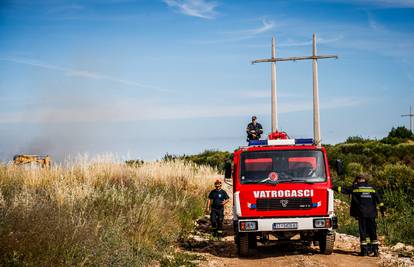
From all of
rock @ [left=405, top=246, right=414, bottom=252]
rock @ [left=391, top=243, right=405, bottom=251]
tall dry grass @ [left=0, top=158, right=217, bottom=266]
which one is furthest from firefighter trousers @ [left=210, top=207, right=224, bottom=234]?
rock @ [left=405, top=246, right=414, bottom=252]

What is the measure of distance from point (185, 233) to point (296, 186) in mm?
4083

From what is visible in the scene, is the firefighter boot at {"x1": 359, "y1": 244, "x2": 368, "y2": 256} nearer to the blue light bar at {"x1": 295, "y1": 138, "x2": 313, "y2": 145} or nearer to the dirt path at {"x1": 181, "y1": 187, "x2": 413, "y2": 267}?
the dirt path at {"x1": 181, "y1": 187, "x2": 413, "y2": 267}

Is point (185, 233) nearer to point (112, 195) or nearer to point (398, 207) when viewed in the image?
point (112, 195)

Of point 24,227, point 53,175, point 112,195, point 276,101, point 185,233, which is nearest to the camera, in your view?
point 24,227

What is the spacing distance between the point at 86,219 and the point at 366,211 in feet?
19.8

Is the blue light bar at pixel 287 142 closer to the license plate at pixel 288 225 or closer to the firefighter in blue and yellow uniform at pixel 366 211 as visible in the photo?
the firefighter in blue and yellow uniform at pixel 366 211

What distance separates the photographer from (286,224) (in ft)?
36.1

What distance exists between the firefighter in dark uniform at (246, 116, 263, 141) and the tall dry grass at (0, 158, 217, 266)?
114 inches

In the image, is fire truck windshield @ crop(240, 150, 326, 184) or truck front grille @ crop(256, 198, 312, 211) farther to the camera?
fire truck windshield @ crop(240, 150, 326, 184)

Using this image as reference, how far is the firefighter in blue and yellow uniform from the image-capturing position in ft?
38.4

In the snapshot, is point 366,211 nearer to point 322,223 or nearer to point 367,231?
point 367,231

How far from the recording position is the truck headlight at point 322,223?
36.0ft

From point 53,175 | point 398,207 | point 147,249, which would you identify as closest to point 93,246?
point 147,249

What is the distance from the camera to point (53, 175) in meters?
17.8
